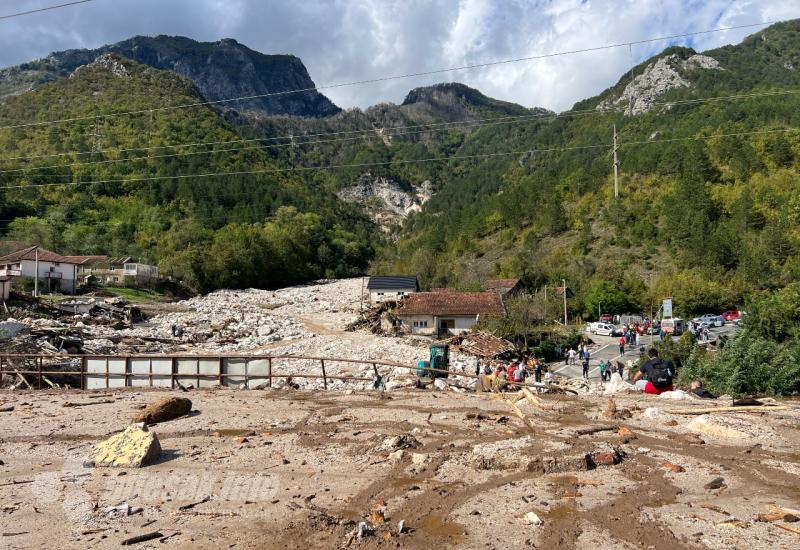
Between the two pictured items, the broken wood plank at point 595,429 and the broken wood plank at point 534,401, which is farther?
the broken wood plank at point 534,401

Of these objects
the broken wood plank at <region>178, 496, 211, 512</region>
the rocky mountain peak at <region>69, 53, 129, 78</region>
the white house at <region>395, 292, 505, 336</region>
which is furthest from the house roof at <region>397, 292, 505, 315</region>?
the rocky mountain peak at <region>69, 53, 129, 78</region>

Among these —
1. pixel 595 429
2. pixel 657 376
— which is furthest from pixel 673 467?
pixel 657 376

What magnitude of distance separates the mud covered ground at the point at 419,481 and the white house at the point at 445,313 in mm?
26724

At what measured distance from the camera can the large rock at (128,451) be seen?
8.70 m

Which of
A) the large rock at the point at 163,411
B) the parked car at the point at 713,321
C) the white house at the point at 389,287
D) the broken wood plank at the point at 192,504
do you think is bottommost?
the parked car at the point at 713,321

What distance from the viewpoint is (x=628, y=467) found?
8.10 meters

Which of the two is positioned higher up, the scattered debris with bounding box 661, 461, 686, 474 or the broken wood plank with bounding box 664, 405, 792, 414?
the broken wood plank with bounding box 664, 405, 792, 414

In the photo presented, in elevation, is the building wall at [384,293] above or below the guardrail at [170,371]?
above

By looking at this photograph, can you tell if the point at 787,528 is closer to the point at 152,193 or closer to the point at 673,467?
the point at 673,467

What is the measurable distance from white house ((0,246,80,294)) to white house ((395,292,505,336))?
30.1 m

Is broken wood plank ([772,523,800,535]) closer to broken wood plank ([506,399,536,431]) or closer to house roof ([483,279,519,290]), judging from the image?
broken wood plank ([506,399,536,431])

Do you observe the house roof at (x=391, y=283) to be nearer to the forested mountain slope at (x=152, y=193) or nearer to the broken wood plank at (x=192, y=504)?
the forested mountain slope at (x=152, y=193)

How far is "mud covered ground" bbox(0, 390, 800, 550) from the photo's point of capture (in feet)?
20.1

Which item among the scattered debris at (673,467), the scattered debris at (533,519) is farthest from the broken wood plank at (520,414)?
the scattered debris at (533,519)
